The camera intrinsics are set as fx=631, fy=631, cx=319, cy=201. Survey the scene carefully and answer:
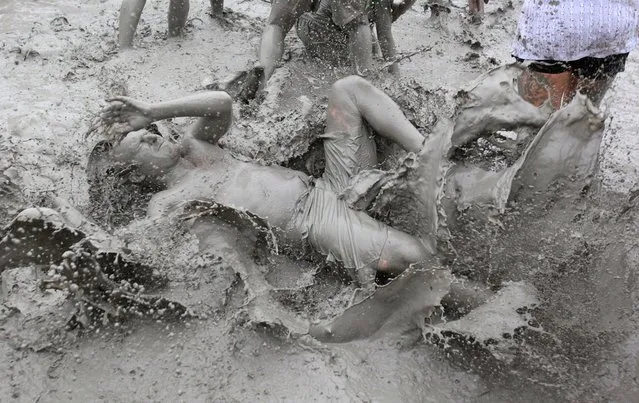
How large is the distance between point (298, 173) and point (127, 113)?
3.14ft

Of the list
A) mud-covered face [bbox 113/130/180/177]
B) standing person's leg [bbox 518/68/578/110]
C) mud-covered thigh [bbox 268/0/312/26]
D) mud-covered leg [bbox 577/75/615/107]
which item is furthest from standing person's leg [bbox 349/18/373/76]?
mud-covered face [bbox 113/130/180/177]

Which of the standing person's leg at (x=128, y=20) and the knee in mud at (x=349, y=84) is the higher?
the knee in mud at (x=349, y=84)

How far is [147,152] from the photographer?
10.9ft

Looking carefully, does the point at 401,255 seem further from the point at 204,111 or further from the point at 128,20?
the point at 128,20

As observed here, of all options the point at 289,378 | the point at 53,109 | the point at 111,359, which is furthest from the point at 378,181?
the point at 53,109

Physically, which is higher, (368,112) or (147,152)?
(368,112)

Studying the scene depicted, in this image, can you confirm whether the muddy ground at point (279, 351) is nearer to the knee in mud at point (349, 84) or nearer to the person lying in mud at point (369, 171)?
the person lying in mud at point (369, 171)

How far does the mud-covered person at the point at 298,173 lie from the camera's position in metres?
→ 3.07

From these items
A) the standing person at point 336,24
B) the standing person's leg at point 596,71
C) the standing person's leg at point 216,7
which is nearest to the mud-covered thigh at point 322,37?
the standing person at point 336,24

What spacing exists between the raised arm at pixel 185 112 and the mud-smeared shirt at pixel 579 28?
1.59 meters

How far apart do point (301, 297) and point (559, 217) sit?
1.27m

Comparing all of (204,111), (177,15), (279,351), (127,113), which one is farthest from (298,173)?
(177,15)

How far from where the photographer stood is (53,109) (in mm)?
4555

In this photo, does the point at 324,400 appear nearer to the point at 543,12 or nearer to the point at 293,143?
the point at 293,143
